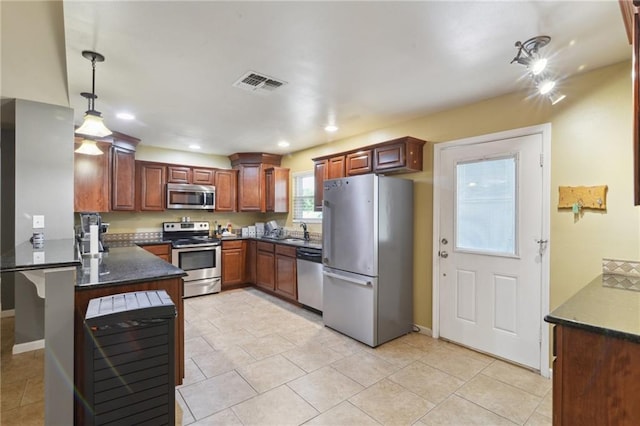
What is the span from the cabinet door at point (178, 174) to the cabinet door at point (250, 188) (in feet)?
2.94

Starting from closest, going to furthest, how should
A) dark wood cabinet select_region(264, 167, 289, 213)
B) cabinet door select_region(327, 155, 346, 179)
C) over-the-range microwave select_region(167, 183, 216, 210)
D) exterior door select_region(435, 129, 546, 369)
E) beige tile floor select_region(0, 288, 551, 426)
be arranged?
beige tile floor select_region(0, 288, 551, 426), exterior door select_region(435, 129, 546, 369), cabinet door select_region(327, 155, 346, 179), over-the-range microwave select_region(167, 183, 216, 210), dark wood cabinet select_region(264, 167, 289, 213)

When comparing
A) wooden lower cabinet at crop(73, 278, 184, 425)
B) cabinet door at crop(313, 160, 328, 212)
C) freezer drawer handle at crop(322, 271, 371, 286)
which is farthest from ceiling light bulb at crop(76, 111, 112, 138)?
cabinet door at crop(313, 160, 328, 212)

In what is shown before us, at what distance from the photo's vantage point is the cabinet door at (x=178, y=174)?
4.99 m

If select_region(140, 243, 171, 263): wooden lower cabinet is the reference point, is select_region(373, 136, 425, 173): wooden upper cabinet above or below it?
above

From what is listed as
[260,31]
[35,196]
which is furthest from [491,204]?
[35,196]

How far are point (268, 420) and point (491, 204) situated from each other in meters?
2.61

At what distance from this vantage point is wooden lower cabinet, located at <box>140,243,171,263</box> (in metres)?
4.51

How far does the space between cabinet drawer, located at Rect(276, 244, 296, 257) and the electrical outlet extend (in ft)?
9.01

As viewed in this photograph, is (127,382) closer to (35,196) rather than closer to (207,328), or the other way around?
(207,328)

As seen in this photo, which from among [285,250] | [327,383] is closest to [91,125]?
[327,383]

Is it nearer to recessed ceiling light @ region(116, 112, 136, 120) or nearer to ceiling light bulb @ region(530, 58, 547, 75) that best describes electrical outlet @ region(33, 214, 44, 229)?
recessed ceiling light @ region(116, 112, 136, 120)

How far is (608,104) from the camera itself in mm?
2229

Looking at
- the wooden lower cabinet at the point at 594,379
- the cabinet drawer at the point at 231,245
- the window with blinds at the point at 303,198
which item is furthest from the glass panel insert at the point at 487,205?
the cabinet drawer at the point at 231,245

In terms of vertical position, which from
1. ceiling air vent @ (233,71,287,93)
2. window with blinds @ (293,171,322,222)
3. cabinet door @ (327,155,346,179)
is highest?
ceiling air vent @ (233,71,287,93)
